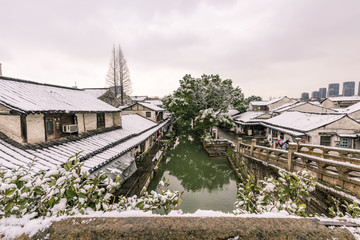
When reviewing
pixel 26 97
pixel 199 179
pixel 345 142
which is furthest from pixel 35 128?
pixel 345 142

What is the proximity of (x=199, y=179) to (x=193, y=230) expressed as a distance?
43.7 feet

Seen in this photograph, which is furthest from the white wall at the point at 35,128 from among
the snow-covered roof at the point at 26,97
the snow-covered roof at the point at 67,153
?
the snow-covered roof at the point at 67,153

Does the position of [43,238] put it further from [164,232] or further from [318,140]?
[318,140]

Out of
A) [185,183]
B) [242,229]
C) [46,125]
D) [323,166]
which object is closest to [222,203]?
[185,183]

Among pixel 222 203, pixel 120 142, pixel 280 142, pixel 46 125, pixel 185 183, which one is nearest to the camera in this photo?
pixel 46 125

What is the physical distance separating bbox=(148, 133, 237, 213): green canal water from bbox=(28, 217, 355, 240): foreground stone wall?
890cm

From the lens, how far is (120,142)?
11812 millimetres

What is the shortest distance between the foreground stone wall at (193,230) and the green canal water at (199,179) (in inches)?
350

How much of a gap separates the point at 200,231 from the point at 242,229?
384mm

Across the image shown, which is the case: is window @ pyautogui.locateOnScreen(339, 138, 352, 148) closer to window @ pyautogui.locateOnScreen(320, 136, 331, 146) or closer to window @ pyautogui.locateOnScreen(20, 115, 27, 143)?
window @ pyautogui.locateOnScreen(320, 136, 331, 146)

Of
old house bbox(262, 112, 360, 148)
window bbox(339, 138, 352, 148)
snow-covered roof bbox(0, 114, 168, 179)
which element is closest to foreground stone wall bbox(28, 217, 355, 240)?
snow-covered roof bbox(0, 114, 168, 179)

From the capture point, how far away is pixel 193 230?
4.50 ft

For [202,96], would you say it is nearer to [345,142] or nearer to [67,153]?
[345,142]

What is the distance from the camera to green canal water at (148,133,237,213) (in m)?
10.2
